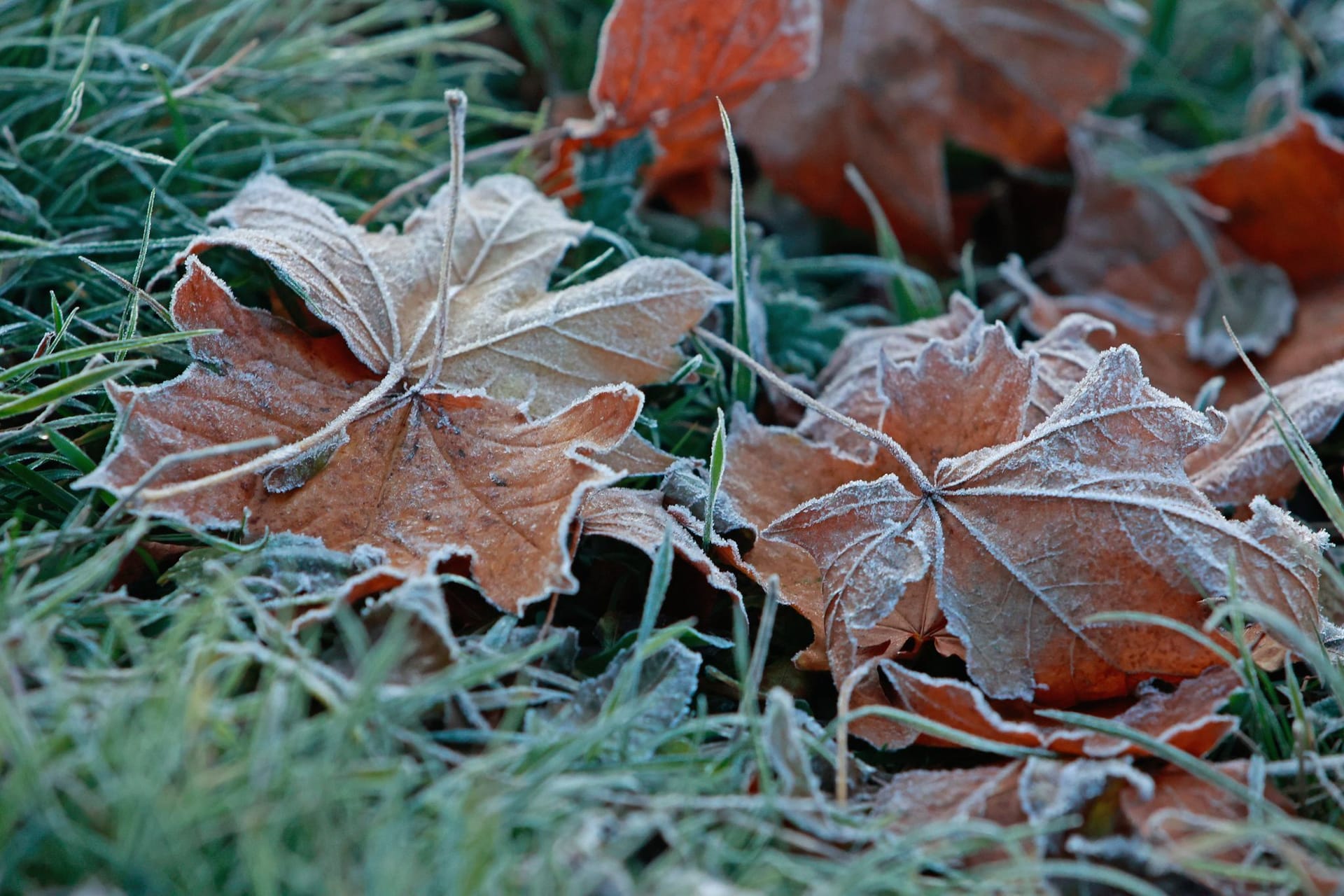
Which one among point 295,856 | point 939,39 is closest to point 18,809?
point 295,856

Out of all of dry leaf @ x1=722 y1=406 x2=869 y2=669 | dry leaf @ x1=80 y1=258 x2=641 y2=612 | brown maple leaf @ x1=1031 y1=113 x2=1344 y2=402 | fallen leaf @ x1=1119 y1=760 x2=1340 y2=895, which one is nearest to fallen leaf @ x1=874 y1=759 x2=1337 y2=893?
fallen leaf @ x1=1119 y1=760 x2=1340 y2=895

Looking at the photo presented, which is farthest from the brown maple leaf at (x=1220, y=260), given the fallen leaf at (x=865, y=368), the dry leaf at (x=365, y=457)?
the dry leaf at (x=365, y=457)

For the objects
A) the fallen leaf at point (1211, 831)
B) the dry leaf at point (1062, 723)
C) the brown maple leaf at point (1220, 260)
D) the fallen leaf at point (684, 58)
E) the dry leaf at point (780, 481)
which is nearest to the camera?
the fallen leaf at point (1211, 831)

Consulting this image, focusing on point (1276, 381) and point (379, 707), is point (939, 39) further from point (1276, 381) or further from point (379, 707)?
point (379, 707)

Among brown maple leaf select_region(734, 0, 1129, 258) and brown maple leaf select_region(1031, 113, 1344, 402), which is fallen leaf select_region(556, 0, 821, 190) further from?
brown maple leaf select_region(1031, 113, 1344, 402)

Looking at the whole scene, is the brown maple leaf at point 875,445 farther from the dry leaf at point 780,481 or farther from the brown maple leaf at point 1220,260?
the brown maple leaf at point 1220,260
